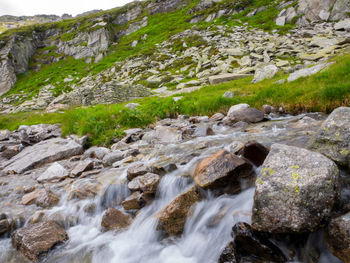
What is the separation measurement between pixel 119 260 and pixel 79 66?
280 feet

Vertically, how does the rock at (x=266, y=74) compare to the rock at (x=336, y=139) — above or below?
below

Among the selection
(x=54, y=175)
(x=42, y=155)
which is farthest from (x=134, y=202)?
(x=42, y=155)

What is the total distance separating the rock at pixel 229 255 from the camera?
3.04m

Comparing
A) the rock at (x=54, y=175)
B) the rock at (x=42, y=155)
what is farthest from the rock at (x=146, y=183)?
the rock at (x=42, y=155)

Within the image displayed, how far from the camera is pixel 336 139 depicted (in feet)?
11.9

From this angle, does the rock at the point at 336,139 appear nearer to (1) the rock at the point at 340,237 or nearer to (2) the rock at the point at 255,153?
(2) the rock at the point at 255,153

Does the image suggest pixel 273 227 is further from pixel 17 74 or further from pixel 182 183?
pixel 17 74

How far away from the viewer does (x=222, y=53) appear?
34.4 meters

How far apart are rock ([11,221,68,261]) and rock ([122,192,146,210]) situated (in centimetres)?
128

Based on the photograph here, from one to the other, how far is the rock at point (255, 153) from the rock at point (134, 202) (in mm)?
2429

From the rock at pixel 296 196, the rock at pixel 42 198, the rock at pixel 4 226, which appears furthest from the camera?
the rock at pixel 42 198

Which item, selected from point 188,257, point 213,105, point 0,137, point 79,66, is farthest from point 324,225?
point 79,66

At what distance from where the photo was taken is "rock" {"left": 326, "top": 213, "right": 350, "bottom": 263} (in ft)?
8.18

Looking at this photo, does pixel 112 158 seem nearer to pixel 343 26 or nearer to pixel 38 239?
pixel 38 239
